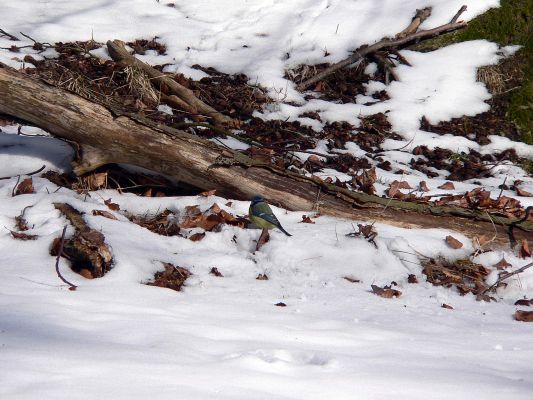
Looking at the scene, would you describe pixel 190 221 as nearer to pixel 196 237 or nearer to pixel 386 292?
pixel 196 237

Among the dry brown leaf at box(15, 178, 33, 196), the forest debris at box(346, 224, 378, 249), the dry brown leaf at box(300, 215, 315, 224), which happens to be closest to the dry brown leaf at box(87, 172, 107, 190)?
the dry brown leaf at box(15, 178, 33, 196)

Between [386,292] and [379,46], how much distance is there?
4.89 meters

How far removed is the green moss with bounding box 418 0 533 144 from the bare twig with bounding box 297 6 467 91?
10 centimetres

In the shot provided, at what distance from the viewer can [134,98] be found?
6863mm

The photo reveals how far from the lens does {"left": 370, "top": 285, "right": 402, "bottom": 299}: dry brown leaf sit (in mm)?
3928

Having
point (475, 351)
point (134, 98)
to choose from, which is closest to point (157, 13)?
point (134, 98)

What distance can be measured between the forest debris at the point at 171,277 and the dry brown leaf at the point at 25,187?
1.29 metres

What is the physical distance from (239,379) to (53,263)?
5.92 ft

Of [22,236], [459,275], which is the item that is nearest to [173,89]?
[22,236]

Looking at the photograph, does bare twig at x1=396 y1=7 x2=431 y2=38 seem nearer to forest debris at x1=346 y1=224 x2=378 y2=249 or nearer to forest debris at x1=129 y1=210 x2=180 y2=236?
forest debris at x1=346 y1=224 x2=378 y2=249

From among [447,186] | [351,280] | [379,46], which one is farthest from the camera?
[379,46]

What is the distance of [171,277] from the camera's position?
3.75 m

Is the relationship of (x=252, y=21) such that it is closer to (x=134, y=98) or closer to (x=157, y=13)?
(x=157, y=13)

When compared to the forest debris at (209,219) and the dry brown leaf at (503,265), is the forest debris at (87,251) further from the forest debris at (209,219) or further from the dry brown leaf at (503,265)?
the dry brown leaf at (503,265)
